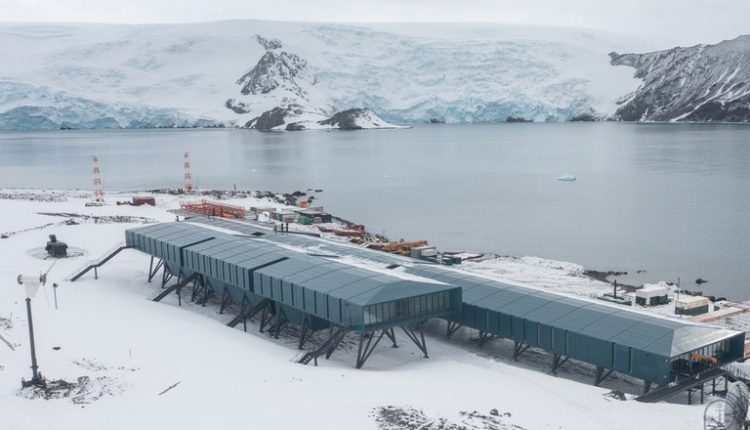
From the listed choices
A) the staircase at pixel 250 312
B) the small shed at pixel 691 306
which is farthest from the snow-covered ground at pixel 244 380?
the small shed at pixel 691 306

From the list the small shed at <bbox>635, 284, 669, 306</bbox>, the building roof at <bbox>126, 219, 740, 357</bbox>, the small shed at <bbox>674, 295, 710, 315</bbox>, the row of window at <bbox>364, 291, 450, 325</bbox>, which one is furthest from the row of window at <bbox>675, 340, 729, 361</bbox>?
the small shed at <bbox>635, 284, 669, 306</bbox>

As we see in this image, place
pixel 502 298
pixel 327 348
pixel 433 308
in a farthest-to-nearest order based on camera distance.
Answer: pixel 502 298 < pixel 433 308 < pixel 327 348

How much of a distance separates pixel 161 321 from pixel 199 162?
452 ft

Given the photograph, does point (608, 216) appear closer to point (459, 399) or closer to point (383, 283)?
point (383, 283)

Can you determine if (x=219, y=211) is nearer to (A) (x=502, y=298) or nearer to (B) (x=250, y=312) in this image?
(B) (x=250, y=312)

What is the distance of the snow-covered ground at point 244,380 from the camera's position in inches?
897

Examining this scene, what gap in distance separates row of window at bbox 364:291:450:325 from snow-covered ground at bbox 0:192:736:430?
7.44 ft

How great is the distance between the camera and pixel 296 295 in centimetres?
3378

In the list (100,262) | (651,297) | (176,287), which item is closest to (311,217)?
(100,262)

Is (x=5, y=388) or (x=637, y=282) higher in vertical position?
(x=5, y=388)

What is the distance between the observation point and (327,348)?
3219 cm

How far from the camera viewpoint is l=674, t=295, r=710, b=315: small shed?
42094 millimetres

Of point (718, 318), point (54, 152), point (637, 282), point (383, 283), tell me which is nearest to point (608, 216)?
point (637, 282)

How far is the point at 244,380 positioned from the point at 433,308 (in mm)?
10846
